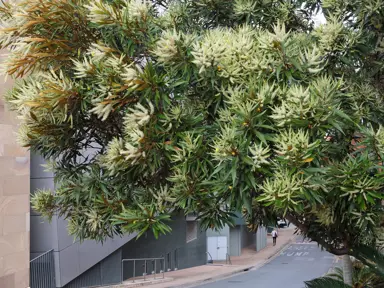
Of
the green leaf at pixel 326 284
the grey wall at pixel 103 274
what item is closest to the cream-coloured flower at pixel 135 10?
the green leaf at pixel 326 284

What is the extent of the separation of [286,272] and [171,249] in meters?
5.68

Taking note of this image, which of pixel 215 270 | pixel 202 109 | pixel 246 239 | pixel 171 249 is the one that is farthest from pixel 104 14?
pixel 246 239

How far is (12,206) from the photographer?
45.1 feet

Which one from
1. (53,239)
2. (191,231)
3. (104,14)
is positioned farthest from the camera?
(191,231)

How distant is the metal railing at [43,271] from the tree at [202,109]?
10.2 metres

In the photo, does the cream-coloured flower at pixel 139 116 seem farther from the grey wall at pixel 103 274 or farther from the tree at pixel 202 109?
the grey wall at pixel 103 274

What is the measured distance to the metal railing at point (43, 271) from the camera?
53.3ft

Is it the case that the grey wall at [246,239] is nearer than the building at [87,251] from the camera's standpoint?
No

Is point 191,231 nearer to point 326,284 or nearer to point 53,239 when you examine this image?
point 53,239

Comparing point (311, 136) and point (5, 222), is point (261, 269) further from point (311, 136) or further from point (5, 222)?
point (311, 136)

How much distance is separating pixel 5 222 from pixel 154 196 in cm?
883

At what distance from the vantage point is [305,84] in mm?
5625

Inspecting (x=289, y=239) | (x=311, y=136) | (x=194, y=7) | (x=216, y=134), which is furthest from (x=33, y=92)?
(x=289, y=239)

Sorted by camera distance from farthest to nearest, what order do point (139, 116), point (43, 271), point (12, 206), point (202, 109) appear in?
point (43, 271) → point (12, 206) → point (202, 109) → point (139, 116)
